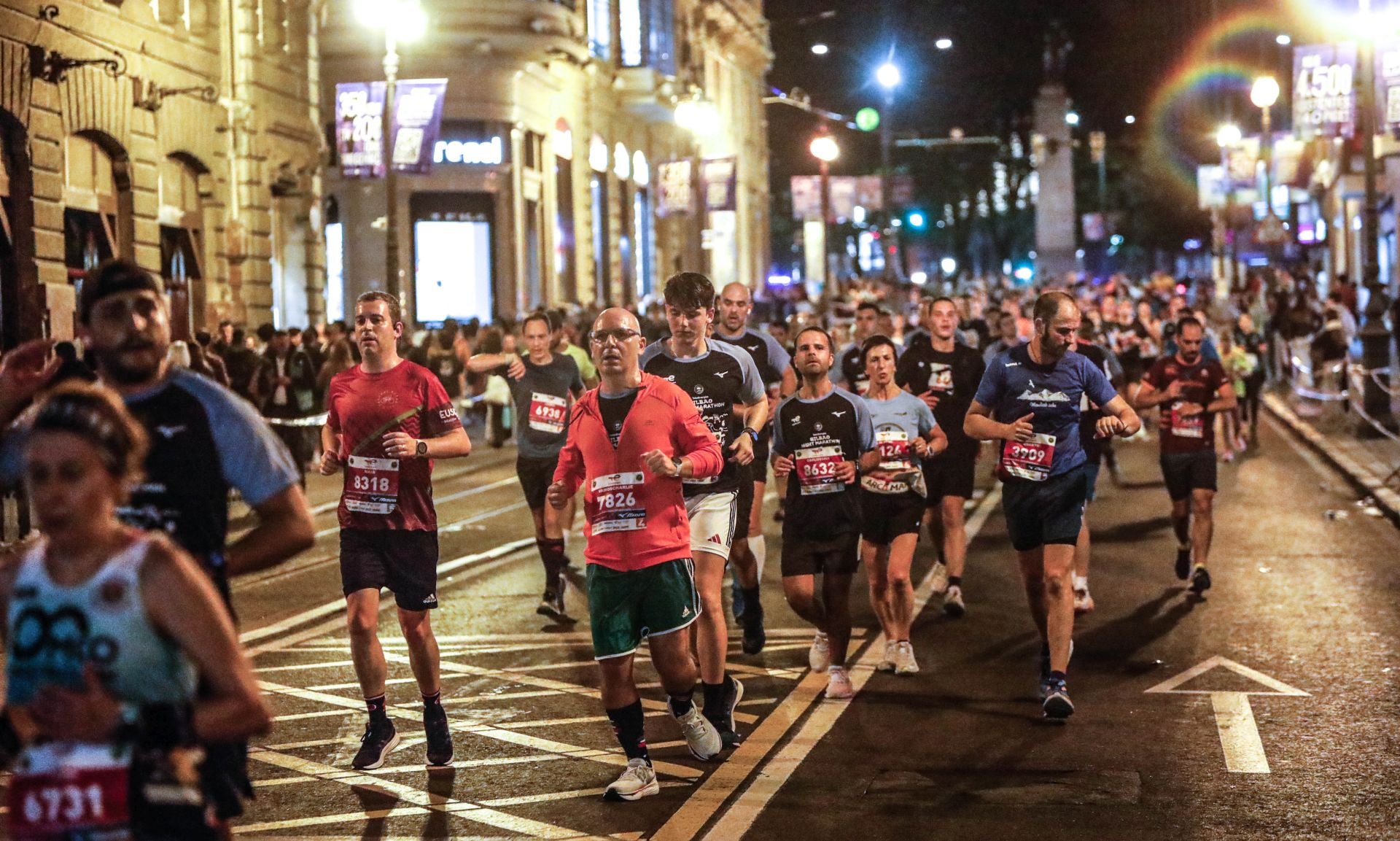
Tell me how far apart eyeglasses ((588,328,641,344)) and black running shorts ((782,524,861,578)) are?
2.19 meters

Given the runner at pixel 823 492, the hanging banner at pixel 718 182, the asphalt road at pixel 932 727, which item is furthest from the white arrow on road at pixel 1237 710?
the hanging banner at pixel 718 182

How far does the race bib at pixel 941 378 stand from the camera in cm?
1254

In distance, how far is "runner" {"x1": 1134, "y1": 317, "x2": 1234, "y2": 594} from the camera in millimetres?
12945

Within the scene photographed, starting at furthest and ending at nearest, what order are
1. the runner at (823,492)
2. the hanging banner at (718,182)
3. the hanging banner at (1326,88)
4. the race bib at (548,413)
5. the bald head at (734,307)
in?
the hanging banner at (718,182), the hanging banner at (1326,88), the race bib at (548,413), the bald head at (734,307), the runner at (823,492)

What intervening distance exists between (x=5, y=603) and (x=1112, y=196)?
123912 mm

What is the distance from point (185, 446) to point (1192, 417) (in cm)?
980

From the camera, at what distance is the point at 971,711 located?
895 centimetres

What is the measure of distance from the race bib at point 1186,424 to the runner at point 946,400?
1.55 m

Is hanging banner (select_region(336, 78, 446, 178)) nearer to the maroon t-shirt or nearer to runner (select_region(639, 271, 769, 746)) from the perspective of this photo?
the maroon t-shirt

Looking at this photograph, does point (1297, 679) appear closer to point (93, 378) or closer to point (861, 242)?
point (93, 378)

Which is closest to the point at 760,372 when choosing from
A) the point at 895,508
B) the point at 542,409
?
the point at 895,508

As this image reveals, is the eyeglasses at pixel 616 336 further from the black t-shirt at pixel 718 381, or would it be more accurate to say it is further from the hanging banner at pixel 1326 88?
the hanging banner at pixel 1326 88

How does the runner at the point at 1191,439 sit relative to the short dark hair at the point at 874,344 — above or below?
below

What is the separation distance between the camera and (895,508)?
1024cm
